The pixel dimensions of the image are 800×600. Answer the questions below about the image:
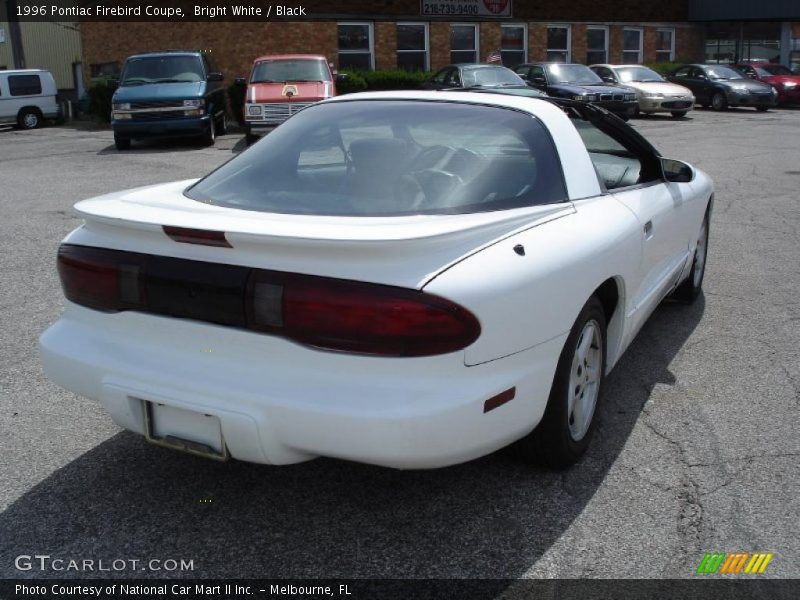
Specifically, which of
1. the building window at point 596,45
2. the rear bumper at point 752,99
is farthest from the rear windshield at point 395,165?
the building window at point 596,45

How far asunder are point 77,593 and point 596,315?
6.85 ft

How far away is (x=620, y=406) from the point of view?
162 inches

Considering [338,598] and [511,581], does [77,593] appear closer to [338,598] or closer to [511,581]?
[338,598]

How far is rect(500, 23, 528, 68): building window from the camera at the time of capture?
95.7 feet

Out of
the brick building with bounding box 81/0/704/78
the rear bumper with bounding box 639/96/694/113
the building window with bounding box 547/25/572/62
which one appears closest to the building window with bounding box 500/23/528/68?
the brick building with bounding box 81/0/704/78

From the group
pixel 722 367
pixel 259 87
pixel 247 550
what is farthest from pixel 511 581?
pixel 259 87

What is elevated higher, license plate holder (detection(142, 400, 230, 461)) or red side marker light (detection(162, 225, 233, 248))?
red side marker light (detection(162, 225, 233, 248))

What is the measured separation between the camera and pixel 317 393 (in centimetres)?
269

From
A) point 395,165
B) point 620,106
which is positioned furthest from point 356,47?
point 395,165

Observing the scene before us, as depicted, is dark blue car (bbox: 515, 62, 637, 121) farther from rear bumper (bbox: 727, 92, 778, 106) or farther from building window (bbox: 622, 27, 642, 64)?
building window (bbox: 622, 27, 642, 64)

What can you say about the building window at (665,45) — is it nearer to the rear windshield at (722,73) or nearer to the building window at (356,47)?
the rear windshield at (722,73)

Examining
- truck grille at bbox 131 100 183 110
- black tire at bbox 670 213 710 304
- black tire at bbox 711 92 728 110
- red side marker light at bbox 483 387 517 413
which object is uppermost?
truck grille at bbox 131 100 183 110

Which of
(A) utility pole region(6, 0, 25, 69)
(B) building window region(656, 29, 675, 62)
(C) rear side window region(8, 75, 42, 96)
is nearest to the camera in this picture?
(C) rear side window region(8, 75, 42, 96)

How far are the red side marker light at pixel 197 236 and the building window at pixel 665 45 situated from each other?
1288 inches
